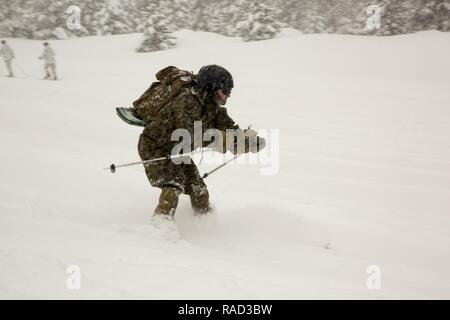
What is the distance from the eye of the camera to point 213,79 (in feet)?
13.9

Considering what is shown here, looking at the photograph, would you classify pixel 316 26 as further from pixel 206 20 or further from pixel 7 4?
pixel 7 4

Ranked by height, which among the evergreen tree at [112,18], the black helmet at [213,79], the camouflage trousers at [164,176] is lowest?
the camouflage trousers at [164,176]

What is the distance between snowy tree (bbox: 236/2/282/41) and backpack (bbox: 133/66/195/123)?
24890 millimetres

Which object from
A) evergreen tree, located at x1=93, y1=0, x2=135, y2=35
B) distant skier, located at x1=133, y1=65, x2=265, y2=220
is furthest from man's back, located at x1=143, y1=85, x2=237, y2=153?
evergreen tree, located at x1=93, y1=0, x2=135, y2=35

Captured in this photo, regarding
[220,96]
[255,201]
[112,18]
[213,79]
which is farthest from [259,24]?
[213,79]

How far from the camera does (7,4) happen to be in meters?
34.7

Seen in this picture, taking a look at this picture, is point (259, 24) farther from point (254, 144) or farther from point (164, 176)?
point (164, 176)

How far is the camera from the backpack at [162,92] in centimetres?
432

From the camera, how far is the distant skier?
167 inches

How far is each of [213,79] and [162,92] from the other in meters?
0.61

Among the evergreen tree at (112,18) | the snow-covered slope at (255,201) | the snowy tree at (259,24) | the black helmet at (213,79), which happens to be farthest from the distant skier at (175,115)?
the evergreen tree at (112,18)

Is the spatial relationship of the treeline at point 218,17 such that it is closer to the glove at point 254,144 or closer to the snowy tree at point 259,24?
the snowy tree at point 259,24

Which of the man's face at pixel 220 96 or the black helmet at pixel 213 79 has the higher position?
the black helmet at pixel 213 79

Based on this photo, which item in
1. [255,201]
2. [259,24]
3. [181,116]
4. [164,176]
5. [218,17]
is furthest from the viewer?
[218,17]
